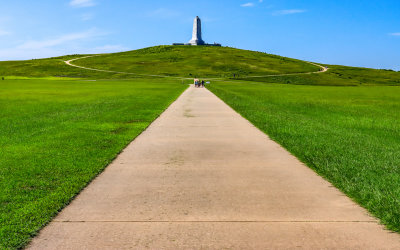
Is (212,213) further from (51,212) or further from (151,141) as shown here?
(151,141)

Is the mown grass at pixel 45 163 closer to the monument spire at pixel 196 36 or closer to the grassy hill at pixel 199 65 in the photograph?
the grassy hill at pixel 199 65

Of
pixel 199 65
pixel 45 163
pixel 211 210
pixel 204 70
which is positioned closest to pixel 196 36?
pixel 199 65

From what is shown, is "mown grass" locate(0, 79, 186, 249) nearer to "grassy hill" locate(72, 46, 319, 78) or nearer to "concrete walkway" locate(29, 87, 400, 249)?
"concrete walkway" locate(29, 87, 400, 249)

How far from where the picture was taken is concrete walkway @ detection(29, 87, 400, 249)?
4352 millimetres

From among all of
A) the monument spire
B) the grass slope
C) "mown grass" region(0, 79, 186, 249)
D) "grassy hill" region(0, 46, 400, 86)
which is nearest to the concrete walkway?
"mown grass" region(0, 79, 186, 249)

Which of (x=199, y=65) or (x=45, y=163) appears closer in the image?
(x=45, y=163)

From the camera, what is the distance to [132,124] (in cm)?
1540

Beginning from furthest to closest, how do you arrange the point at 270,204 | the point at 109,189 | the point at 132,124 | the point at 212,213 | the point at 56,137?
the point at 132,124 → the point at 56,137 → the point at 109,189 → the point at 270,204 → the point at 212,213

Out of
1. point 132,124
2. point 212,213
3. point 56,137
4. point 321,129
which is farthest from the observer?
point 132,124

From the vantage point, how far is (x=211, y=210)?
5.36m

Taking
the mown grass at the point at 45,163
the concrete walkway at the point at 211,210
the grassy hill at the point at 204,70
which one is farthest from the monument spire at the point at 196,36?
the concrete walkway at the point at 211,210

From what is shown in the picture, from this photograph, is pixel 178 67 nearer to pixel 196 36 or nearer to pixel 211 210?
pixel 196 36

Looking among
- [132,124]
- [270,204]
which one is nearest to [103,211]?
[270,204]

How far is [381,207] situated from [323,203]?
30.6 inches
